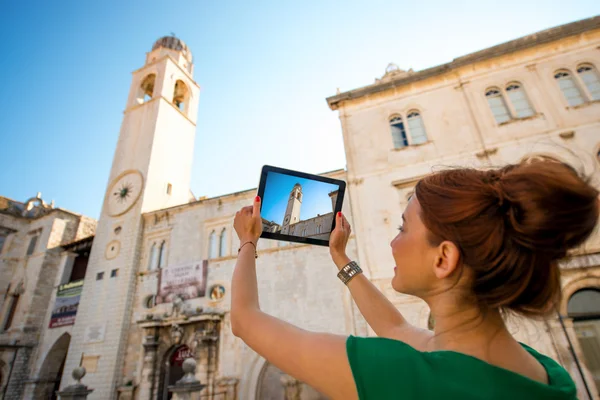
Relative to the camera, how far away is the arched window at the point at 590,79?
423 inches

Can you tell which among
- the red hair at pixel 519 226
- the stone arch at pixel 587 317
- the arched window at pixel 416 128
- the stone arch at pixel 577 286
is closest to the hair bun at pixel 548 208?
the red hair at pixel 519 226

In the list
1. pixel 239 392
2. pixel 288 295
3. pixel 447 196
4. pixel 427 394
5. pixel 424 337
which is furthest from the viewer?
pixel 288 295

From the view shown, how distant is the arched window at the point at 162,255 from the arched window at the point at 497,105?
16.4 m

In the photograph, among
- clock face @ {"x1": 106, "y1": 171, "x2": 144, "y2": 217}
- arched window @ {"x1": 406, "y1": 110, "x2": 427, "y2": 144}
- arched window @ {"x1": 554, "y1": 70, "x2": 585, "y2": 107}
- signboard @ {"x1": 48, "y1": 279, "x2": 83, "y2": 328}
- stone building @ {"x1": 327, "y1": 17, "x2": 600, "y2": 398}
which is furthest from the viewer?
clock face @ {"x1": 106, "y1": 171, "x2": 144, "y2": 217}

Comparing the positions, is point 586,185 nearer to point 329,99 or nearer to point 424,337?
point 424,337

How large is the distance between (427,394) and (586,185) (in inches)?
38.7

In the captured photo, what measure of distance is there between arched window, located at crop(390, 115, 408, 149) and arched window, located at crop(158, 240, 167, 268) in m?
12.6

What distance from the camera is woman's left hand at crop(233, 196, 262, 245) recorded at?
1778 mm

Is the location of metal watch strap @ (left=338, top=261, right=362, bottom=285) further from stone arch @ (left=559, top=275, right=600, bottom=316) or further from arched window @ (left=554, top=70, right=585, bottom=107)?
arched window @ (left=554, top=70, right=585, bottom=107)

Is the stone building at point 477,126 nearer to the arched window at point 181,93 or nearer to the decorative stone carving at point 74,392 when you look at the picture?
the decorative stone carving at point 74,392

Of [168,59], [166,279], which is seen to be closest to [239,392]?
[166,279]

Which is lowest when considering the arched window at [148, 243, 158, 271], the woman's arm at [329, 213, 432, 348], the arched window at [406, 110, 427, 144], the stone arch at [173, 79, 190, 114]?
the woman's arm at [329, 213, 432, 348]

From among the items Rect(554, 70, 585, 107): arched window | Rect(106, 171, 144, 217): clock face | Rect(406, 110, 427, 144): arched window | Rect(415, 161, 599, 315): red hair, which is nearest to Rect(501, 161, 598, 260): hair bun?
Rect(415, 161, 599, 315): red hair

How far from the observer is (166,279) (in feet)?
49.3
